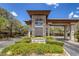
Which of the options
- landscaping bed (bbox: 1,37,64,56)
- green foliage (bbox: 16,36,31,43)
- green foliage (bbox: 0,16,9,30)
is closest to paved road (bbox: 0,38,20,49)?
green foliage (bbox: 16,36,31,43)

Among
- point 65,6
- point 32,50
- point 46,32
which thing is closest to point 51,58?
point 32,50

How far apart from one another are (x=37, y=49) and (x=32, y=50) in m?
0.17

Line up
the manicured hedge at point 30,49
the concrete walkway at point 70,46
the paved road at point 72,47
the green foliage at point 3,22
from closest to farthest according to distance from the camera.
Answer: the manicured hedge at point 30,49
the paved road at point 72,47
the concrete walkway at point 70,46
the green foliage at point 3,22

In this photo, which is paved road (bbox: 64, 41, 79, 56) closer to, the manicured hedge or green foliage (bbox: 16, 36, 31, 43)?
the manicured hedge

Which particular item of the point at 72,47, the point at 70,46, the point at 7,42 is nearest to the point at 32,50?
the point at 7,42

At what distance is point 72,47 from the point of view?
7633mm

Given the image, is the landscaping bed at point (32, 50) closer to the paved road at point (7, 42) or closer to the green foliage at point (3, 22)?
the paved road at point (7, 42)

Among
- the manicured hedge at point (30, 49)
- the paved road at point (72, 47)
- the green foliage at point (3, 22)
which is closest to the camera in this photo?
the manicured hedge at point (30, 49)

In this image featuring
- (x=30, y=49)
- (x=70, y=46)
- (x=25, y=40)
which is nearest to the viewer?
(x=30, y=49)

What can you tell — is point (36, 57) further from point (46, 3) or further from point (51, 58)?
point (46, 3)

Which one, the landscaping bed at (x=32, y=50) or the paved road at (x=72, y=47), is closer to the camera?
the landscaping bed at (x=32, y=50)

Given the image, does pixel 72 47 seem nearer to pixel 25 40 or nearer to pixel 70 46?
pixel 70 46

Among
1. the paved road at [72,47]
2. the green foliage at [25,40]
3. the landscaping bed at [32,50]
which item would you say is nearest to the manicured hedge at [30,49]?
the landscaping bed at [32,50]

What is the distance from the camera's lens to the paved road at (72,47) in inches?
278
